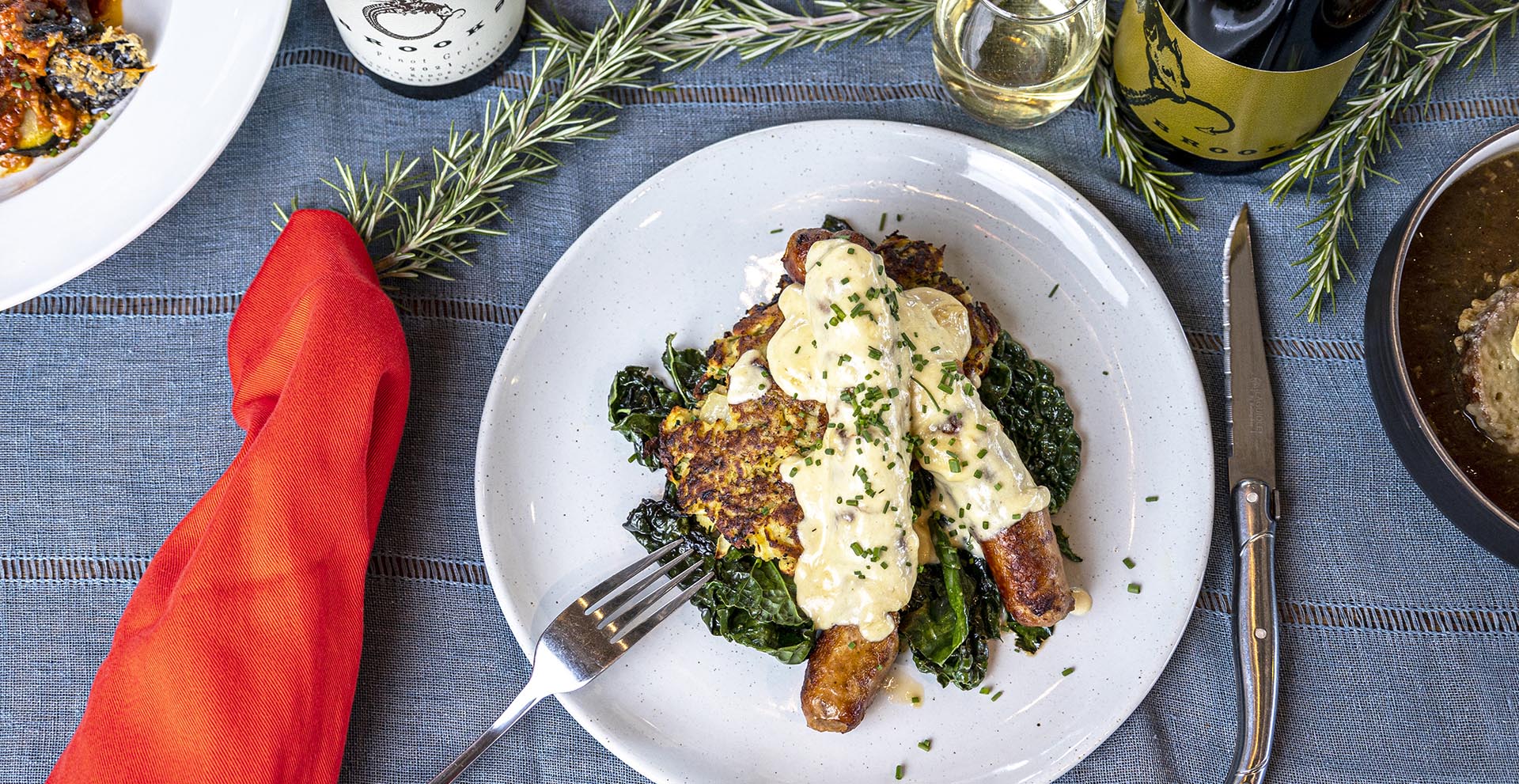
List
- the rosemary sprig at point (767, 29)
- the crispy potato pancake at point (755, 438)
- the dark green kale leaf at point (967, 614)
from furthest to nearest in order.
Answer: the rosemary sprig at point (767, 29)
the dark green kale leaf at point (967, 614)
the crispy potato pancake at point (755, 438)

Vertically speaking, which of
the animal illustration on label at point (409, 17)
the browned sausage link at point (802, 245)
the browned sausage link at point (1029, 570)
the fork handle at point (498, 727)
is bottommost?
the fork handle at point (498, 727)

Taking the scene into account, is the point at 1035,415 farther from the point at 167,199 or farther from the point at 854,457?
the point at 167,199

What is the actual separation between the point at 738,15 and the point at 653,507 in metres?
1.28

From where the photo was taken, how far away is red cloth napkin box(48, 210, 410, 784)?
2.10m

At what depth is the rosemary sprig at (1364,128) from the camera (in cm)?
251

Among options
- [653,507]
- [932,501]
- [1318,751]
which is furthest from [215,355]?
[1318,751]

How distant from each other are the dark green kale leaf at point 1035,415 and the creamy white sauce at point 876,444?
0.20 m

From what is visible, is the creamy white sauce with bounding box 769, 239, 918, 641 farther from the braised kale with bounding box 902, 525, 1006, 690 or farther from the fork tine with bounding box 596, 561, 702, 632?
the fork tine with bounding box 596, 561, 702, 632

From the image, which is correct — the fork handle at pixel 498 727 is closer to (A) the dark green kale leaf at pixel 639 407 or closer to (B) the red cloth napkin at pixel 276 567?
(B) the red cloth napkin at pixel 276 567

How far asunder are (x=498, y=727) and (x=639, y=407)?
77cm

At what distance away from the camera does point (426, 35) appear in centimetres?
235

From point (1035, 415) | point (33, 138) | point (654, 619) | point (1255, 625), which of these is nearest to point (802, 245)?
point (1035, 415)

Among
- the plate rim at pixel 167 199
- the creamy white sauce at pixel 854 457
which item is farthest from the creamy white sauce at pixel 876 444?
the plate rim at pixel 167 199

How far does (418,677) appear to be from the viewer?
2.40 m
